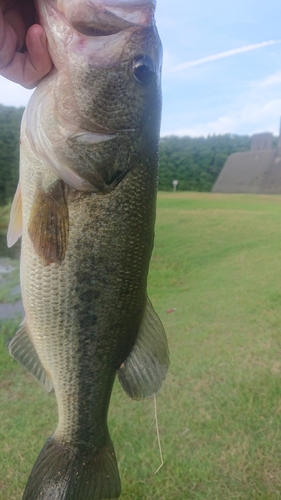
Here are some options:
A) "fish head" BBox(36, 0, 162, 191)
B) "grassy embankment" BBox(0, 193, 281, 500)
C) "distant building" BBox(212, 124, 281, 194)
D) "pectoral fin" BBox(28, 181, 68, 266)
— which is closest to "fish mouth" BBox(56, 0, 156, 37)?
"fish head" BBox(36, 0, 162, 191)

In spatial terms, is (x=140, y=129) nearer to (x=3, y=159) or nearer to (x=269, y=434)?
(x=269, y=434)

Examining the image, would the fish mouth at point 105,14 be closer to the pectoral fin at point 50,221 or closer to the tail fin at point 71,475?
the pectoral fin at point 50,221

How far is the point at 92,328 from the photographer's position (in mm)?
963

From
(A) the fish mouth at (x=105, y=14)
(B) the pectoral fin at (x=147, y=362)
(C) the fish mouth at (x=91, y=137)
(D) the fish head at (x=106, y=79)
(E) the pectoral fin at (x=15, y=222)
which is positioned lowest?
(B) the pectoral fin at (x=147, y=362)

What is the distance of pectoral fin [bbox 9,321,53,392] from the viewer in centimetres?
102

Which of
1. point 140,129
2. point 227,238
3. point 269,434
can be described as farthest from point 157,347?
point 227,238

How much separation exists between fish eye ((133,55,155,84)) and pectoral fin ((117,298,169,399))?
51 centimetres

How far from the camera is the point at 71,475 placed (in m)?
1.01

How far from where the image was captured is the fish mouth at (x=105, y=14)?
2.51ft

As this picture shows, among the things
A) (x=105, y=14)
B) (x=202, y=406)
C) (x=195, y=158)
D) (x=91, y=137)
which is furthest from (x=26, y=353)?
(x=195, y=158)

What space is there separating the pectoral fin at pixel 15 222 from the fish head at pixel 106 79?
19cm

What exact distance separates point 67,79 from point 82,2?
0.45 feet

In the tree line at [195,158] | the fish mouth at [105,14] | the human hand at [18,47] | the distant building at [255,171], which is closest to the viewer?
the fish mouth at [105,14]

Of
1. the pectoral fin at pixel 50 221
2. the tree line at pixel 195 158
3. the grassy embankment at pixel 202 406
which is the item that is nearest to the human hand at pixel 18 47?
the pectoral fin at pixel 50 221
